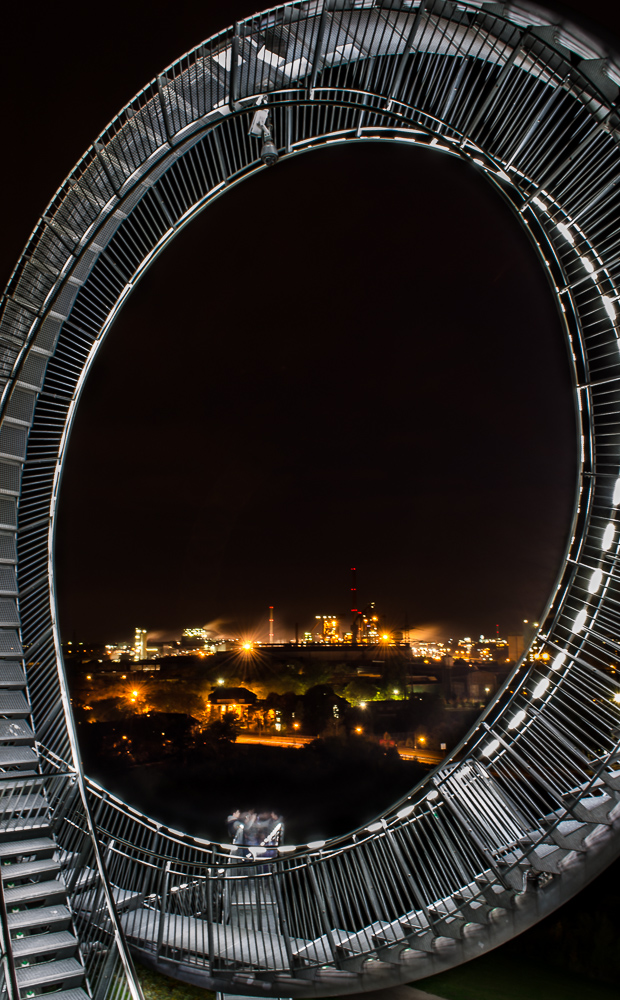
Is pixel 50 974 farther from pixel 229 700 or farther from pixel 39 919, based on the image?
pixel 229 700

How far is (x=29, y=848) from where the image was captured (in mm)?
5059

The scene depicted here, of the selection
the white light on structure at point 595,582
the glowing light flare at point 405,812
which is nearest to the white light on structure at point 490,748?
the glowing light flare at point 405,812

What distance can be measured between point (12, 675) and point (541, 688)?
478 cm

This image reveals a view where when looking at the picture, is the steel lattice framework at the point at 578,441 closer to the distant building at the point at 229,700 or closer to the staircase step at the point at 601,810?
the staircase step at the point at 601,810

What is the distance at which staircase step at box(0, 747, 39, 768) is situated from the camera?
5227 mm

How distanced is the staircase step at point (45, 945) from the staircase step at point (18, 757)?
4.17 ft

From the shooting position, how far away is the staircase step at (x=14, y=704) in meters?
5.41

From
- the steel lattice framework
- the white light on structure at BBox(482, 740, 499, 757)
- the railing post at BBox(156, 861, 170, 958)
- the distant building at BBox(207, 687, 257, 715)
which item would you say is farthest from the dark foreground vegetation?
the white light on structure at BBox(482, 740, 499, 757)

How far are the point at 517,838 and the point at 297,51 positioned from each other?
22.5 feet

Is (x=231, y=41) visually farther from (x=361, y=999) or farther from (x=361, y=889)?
(x=361, y=999)

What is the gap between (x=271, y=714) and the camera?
1235 inches

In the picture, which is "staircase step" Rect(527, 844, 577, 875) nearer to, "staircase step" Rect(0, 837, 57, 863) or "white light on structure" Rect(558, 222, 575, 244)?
"staircase step" Rect(0, 837, 57, 863)

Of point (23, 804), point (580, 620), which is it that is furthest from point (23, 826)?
point (580, 620)

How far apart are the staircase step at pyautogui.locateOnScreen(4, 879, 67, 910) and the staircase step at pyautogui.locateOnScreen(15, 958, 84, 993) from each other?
1.42 ft
